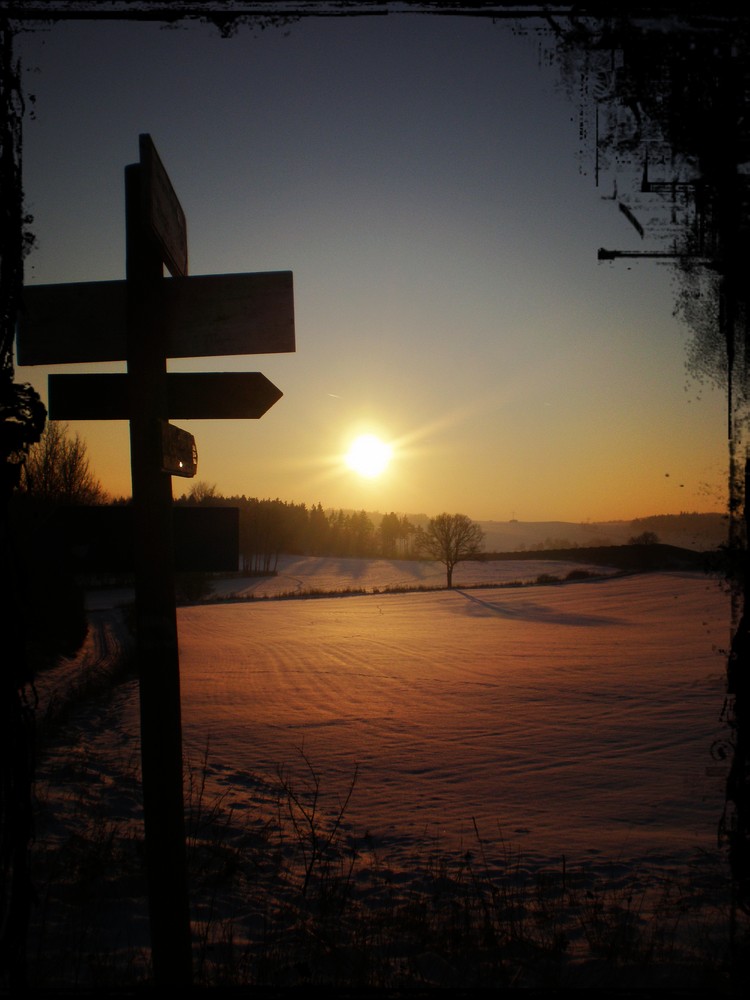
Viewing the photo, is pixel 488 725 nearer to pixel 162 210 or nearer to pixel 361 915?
pixel 361 915

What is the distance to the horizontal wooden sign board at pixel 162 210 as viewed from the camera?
97.7 inches

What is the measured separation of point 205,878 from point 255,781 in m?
3.34

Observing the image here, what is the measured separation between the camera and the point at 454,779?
8.48 metres

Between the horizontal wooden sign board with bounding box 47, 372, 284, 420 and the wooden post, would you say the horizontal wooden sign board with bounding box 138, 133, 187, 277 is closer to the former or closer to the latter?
the wooden post

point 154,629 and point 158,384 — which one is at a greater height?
point 158,384

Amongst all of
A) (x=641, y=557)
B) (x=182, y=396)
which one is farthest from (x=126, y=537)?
(x=641, y=557)

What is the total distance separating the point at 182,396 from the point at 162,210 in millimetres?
727

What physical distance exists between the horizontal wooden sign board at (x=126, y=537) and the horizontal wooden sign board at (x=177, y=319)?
63cm

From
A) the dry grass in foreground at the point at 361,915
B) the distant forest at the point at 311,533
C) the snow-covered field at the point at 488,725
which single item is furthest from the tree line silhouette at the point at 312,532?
the dry grass in foreground at the point at 361,915

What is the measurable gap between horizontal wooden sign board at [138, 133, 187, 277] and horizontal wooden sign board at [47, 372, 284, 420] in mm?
483

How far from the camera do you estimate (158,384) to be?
8.80ft

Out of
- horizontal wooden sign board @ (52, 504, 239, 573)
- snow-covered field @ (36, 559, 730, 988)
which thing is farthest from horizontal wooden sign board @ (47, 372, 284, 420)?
snow-covered field @ (36, 559, 730, 988)

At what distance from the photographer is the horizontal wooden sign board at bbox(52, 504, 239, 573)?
106 inches

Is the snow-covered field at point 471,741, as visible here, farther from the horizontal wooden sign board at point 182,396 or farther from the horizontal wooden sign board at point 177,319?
the horizontal wooden sign board at point 177,319
